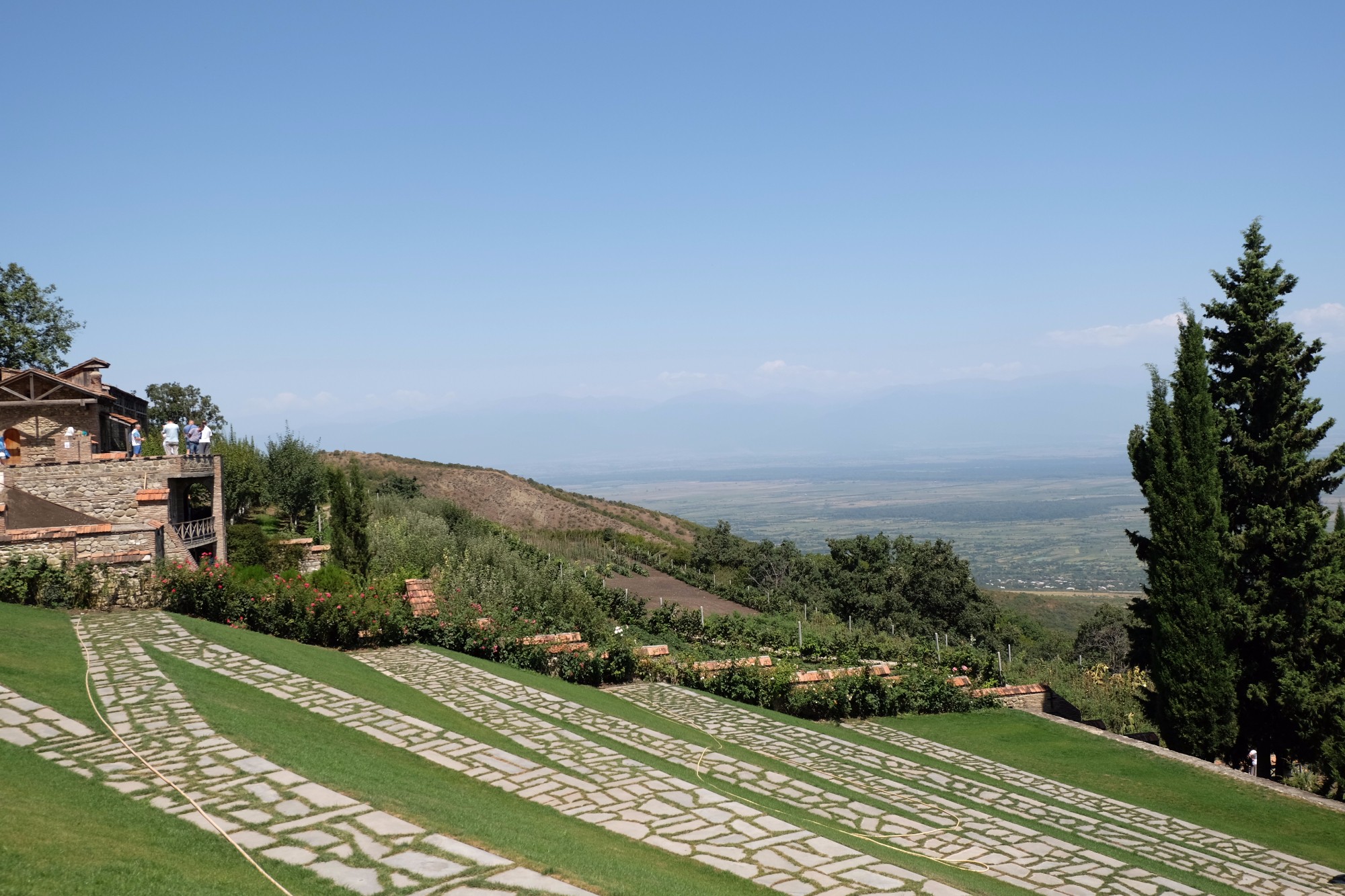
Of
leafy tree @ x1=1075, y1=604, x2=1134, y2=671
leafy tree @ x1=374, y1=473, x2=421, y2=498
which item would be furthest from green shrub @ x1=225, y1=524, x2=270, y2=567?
leafy tree @ x1=1075, y1=604, x2=1134, y2=671

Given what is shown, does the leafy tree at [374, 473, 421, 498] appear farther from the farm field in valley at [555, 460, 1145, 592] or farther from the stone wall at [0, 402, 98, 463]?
the farm field in valley at [555, 460, 1145, 592]

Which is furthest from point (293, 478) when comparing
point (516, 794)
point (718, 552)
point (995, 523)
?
point (995, 523)

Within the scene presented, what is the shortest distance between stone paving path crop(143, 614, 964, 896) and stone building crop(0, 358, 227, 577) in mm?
3736

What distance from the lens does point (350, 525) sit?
1881 centimetres

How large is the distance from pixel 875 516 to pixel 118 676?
13156cm

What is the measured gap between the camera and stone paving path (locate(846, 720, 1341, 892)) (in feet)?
28.1

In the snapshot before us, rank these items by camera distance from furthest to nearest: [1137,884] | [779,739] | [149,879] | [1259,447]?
[1259,447]
[779,739]
[1137,884]
[149,879]

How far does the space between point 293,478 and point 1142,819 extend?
2433 cm

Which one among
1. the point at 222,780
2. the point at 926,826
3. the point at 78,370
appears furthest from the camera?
the point at 78,370

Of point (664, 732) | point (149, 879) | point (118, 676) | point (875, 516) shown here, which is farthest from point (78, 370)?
point (875, 516)

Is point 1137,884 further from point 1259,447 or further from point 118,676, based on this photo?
point 1259,447

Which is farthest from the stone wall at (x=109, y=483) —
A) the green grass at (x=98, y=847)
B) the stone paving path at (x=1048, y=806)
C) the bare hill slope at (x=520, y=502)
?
the bare hill slope at (x=520, y=502)

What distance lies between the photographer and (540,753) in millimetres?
8805

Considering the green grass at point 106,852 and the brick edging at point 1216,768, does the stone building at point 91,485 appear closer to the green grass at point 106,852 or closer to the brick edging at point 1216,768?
the green grass at point 106,852
